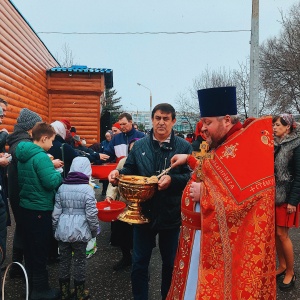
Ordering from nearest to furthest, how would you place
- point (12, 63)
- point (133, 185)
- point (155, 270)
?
point (133, 185)
point (155, 270)
point (12, 63)

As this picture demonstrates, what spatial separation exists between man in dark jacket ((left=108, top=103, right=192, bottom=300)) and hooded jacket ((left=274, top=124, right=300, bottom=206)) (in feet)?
4.22

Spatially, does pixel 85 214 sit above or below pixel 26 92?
below

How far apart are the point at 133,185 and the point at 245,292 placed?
114 centimetres

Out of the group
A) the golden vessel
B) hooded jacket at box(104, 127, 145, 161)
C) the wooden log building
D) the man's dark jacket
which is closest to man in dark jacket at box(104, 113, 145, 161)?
hooded jacket at box(104, 127, 145, 161)

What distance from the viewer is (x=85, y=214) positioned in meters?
3.50

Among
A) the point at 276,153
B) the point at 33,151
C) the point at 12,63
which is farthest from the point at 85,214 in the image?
the point at 12,63

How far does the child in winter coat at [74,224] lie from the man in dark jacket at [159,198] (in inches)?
22.6

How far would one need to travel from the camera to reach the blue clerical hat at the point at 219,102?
222 centimetres

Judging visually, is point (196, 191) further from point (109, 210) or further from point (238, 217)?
point (109, 210)

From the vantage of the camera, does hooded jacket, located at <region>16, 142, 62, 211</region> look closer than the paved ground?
Yes

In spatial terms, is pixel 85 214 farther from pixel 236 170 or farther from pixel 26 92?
pixel 26 92

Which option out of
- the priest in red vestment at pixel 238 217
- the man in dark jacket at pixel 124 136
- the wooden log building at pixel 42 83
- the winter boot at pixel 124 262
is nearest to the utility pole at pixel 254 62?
the wooden log building at pixel 42 83

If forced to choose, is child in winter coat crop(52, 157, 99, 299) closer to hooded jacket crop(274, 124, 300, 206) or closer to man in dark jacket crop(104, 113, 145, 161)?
man in dark jacket crop(104, 113, 145, 161)

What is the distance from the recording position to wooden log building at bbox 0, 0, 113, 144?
29.9ft
